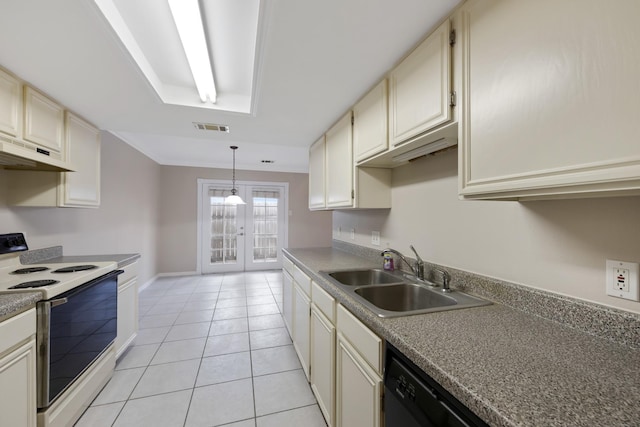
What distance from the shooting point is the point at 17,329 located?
1.19 metres

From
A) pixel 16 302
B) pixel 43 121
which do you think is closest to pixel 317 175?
pixel 43 121

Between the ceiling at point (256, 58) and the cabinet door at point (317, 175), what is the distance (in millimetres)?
333

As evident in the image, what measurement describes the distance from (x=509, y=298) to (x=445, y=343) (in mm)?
535

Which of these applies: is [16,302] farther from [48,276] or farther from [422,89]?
[422,89]

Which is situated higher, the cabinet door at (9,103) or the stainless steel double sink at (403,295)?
the cabinet door at (9,103)

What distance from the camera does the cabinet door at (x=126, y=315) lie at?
2.18 metres

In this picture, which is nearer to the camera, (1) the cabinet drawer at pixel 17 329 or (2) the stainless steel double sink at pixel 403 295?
(1) the cabinet drawer at pixel 17 329

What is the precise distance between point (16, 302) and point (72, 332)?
463mm

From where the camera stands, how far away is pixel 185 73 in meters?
1.87

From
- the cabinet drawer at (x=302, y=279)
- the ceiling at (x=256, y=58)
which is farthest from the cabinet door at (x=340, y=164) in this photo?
the cabinet drawer at (x=302, y=279)

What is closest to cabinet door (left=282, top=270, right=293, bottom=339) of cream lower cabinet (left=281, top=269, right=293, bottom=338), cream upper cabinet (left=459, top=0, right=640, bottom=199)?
cream lower cabinet (left=281, top=269, right=293, bottom=338)

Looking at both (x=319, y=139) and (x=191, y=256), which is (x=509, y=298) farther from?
(x=191, y=256)

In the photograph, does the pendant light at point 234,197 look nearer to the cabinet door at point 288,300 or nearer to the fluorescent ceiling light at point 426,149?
the cabinet door at point 288,300

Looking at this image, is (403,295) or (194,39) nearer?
(194,39)
